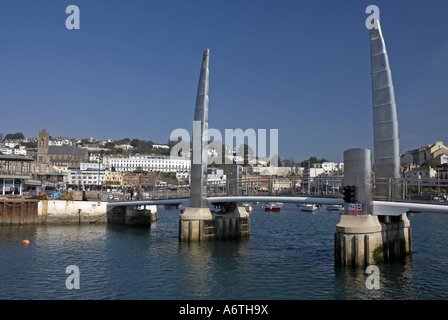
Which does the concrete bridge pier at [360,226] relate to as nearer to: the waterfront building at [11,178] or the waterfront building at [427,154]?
the waterfront building at [11,178]

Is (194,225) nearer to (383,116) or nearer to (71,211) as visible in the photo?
(383,116)

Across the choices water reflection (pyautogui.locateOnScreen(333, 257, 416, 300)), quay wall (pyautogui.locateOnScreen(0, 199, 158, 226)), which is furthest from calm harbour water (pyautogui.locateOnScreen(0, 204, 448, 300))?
quay wall (pyautogui.locateOnScreen(0, 199, 158, 226))

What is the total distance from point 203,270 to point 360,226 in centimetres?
1024

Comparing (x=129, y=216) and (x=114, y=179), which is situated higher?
(x=114, y=179)

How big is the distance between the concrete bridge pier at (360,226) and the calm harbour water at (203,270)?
1023mm

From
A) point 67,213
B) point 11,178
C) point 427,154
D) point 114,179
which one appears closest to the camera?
point 67,213

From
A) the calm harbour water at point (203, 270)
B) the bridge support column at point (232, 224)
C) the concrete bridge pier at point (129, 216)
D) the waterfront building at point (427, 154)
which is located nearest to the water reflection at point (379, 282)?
the calm harbour water at point (203, 270)

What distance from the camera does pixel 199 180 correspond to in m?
37.0

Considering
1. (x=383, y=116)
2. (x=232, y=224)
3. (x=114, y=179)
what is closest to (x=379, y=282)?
(x=383, y=116)

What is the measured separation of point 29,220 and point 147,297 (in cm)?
3675

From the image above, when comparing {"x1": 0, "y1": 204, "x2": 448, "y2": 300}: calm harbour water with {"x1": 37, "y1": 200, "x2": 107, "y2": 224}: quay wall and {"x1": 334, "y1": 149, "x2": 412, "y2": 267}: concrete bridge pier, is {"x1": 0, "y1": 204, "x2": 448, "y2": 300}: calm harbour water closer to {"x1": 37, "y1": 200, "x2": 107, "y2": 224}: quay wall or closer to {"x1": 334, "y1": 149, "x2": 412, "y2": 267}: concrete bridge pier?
{"x1": 334, "y1": 149, "x2": 412, "y2": 267}: concrete bridge pier

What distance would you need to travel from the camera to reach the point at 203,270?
2641 cm
